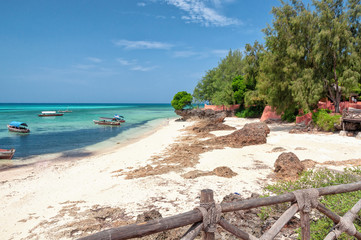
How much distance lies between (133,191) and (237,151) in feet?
26.0

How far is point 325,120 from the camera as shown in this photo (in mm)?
19469

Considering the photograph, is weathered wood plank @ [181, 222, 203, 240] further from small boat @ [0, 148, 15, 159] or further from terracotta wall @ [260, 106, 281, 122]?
terracotta wall @ [260, 106, 281, 122]

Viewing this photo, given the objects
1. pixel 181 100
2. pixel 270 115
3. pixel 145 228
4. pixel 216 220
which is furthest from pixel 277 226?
pixel 181 100

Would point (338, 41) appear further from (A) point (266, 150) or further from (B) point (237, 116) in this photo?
(B) point (237, 116)

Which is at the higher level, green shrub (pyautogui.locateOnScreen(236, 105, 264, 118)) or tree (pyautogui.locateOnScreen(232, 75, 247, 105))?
tree (pyautogui.locateOnScreen(232, 75, 247, 105))

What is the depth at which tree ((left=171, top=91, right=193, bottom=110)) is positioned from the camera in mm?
51294

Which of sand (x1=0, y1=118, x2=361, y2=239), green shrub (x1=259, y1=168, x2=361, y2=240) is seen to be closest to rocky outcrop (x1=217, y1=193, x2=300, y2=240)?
green shrub (x1=259, y1=168, x2=361, y2=240)

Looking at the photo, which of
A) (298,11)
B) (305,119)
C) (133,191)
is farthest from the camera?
(305,119)

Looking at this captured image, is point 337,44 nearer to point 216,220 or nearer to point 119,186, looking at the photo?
point 119,186

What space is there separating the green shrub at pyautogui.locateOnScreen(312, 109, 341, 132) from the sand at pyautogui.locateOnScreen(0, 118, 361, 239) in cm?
390

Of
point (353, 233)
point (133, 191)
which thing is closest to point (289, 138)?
point (133, 191)

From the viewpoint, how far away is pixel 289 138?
17891 mm

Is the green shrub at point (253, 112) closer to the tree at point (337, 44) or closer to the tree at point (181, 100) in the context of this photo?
the tree at point (181, 100)

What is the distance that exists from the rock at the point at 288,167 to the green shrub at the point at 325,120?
12.7 m
